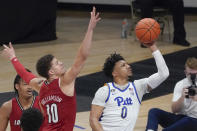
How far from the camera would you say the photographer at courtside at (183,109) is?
230 inches

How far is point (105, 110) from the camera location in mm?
5375

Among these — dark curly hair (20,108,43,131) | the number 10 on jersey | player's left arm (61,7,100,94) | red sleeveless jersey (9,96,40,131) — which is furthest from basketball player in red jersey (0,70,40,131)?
dark curly hair (20,108,43,131)

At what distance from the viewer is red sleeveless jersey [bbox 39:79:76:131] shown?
15.2 feet

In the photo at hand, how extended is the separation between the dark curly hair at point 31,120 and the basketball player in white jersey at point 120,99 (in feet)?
6.08

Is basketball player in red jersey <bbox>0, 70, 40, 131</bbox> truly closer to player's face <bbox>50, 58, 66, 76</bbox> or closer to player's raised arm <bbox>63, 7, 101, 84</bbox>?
player's face <bbox>50, 58, 66, 76</bbox>

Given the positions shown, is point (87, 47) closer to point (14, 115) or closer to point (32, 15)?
point (14, 115)

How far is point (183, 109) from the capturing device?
606 cm

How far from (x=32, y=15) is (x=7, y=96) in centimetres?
410

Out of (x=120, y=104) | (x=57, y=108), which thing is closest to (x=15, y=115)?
(x=57, y=108)

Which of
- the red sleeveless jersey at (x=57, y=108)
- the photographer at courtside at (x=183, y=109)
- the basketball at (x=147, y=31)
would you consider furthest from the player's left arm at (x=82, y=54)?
the photographer at courtside at (x=183, y=109)

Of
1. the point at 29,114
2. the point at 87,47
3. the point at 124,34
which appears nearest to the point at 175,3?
the point at 124,34

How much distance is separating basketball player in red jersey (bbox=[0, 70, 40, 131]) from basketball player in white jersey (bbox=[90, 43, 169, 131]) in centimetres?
65

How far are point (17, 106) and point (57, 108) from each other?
609mm

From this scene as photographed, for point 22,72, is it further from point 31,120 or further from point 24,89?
point 31,120
